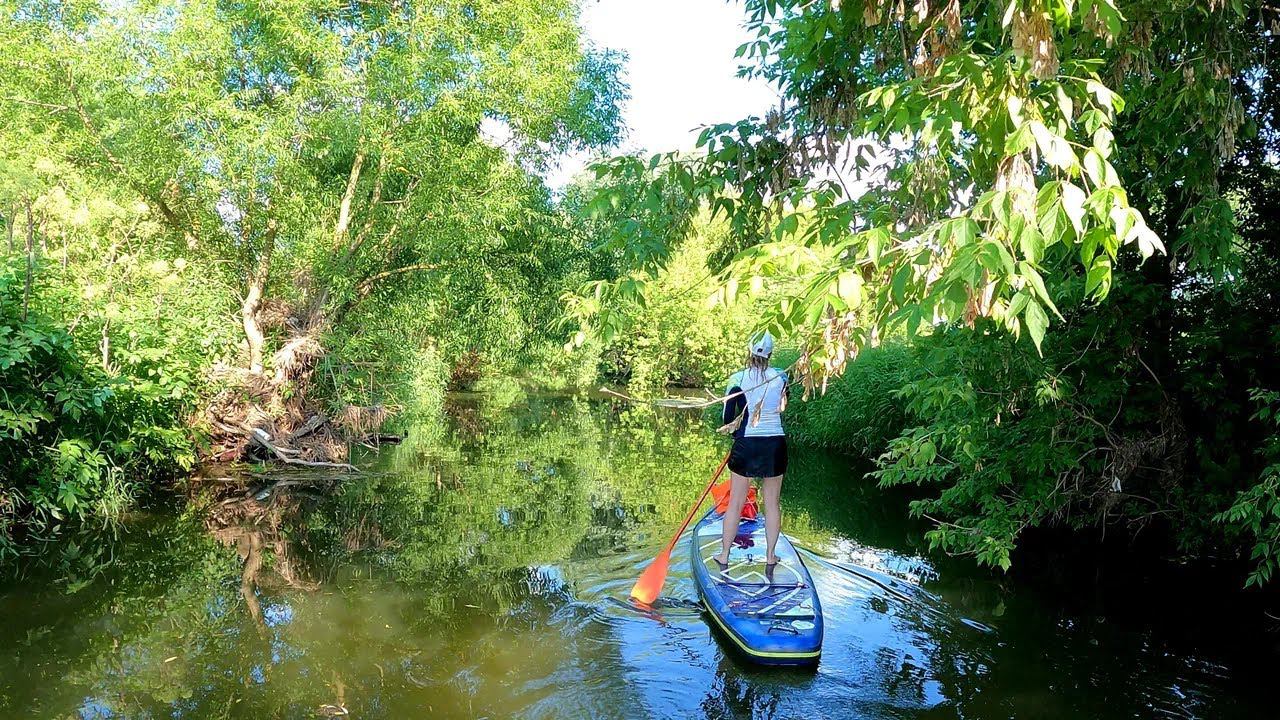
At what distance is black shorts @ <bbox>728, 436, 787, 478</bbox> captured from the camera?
621cm

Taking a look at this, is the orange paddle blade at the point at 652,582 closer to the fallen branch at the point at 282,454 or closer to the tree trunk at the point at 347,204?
the fallen branch at the point at 282,454

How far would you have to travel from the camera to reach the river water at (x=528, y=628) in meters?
4.80

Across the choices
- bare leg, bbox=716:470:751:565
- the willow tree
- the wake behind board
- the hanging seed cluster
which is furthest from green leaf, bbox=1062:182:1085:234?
the willow tree

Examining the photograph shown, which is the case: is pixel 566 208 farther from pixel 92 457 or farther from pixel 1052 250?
pixel 1052 250

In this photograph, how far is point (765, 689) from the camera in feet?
16.3

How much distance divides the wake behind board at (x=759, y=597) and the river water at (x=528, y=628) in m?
0.17

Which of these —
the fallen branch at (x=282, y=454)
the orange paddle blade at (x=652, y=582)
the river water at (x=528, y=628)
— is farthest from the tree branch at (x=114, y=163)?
the orange paddle blade at (x=652, y=582)

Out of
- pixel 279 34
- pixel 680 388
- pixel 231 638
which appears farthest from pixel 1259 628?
pixel 680 388

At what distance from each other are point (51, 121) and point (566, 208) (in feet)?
23.0

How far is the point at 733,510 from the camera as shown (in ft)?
20.8

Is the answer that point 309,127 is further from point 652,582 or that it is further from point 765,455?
point 765,455

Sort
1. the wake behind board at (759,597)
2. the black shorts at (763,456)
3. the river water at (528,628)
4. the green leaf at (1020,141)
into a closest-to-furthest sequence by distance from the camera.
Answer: the green leaf at (1020,141), the river water at (528,628), the wake behind board at (759,597), the black shorts at (763,456)

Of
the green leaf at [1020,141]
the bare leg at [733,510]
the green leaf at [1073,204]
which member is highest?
the green leaf at [1020,141]

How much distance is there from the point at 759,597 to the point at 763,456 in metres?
1.07
